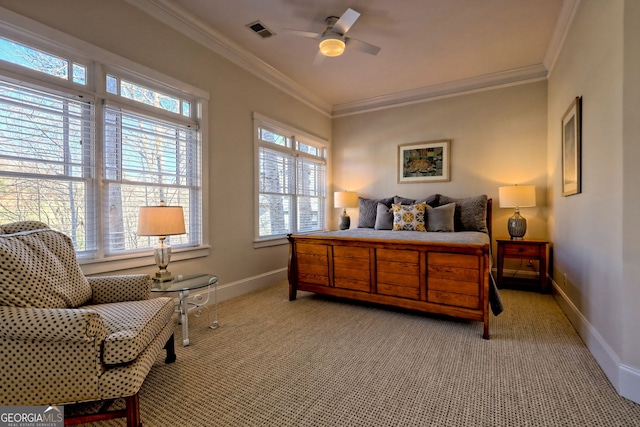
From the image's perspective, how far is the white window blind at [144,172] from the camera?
245 cm

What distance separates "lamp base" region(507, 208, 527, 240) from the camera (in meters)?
3.79

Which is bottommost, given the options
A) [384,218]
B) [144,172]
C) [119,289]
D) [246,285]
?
[246,285]

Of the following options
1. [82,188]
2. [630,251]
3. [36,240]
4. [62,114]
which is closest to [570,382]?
[630,251]

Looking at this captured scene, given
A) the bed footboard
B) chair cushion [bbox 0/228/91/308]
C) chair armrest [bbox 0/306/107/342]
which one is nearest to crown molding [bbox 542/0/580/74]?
the bed footboard

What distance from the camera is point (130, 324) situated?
4.91 ft

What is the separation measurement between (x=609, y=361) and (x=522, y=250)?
205 centimetres

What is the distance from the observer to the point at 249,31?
10.2 ft

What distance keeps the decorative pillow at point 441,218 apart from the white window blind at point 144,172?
2.89 meters

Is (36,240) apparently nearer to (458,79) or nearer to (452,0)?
(452,0)

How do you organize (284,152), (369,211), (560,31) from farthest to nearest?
1. (369,211)
2. (284,152)
3. (560,31)

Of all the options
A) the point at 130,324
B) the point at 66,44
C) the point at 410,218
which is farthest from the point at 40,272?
the point at 410,218

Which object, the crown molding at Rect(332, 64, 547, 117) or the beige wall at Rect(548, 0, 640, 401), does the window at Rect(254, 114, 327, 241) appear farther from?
the beige wall at Rect(548, 0, 640, 401)

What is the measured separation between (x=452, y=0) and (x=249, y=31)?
1997mm
